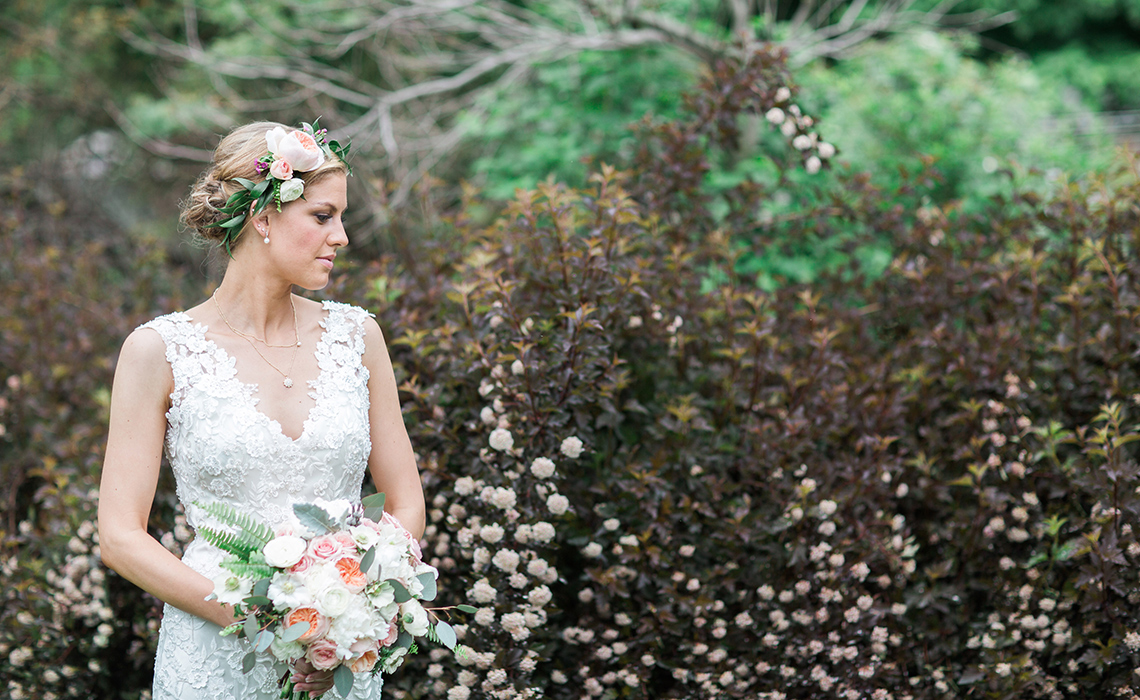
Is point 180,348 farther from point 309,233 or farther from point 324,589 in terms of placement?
point 324,589

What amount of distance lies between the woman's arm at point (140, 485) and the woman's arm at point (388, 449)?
50cm

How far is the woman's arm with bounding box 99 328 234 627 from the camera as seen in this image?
1951mm

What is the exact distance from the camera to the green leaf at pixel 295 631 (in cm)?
171

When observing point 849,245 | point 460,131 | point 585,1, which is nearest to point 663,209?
point 849,245

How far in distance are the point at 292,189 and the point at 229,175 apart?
21 centimetres

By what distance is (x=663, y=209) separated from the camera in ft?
12.2

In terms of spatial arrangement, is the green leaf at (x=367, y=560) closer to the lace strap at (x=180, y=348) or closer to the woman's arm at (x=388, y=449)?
the woman's arm at (x=388, y=449)

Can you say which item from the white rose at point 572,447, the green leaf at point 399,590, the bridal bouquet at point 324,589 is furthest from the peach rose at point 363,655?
the white rose at point 572,447

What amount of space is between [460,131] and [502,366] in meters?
3.17

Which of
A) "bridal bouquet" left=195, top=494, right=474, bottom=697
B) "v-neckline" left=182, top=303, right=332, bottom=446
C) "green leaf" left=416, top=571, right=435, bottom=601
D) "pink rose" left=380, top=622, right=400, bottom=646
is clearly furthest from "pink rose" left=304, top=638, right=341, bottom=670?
"v-neckline" left=182, top=303, right=332, bottom=446

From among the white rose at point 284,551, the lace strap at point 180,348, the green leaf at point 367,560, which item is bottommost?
the green leaf at point 367,560

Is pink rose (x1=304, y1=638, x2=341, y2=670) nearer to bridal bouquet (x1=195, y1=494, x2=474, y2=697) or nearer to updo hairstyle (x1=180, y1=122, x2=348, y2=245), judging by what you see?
bridal bouquet (x1=195, y1=494, x2=474, y2=697)

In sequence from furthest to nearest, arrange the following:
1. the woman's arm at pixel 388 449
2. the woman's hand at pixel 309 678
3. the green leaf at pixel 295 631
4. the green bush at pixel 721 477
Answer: the green bush at pixel 721 477 < the woman's arm at pixel 388 449 < the woman's hand at pixel 309 678 < the green leaf at pixel 295 631

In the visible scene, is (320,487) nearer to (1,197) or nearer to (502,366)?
(502,366)
